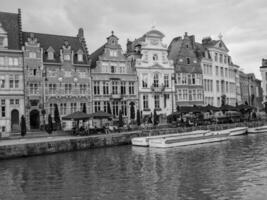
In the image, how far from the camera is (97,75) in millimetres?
44188

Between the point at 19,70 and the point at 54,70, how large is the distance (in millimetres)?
4139

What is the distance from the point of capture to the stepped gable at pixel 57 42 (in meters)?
41.5

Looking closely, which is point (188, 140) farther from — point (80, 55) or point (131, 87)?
point (80, 55)

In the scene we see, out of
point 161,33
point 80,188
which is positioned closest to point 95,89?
point 161,33

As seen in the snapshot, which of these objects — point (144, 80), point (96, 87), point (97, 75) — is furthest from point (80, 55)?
point (144, 80)

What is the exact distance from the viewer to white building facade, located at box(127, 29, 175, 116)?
47906mm

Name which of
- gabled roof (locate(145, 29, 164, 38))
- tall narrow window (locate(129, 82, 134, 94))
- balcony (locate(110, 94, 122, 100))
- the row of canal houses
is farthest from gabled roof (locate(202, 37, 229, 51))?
balcony (locate(110, 94, 122, 100))

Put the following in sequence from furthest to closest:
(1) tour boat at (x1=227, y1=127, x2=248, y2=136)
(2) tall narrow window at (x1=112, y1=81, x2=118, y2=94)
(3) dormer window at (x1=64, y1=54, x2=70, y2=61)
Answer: (2) tall narrow window at (x1=112, y1=81, x2=118, y2=94) → (3) dormer window at (x1=64, y1=54, x2=70, y2=61) → (1) tour boat at (x1=227, y1=127, x2=248, y2=136)

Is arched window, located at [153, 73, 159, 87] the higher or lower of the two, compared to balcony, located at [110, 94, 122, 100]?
higher

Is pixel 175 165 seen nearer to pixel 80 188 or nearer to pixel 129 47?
pixel 80 188

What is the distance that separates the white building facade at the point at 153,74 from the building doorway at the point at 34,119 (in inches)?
552

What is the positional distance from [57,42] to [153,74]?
14061 mm

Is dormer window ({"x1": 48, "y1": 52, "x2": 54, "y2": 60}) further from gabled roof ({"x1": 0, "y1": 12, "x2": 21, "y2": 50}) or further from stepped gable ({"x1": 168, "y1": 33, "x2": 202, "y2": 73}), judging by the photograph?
stepped gable ({"x1": 168, "y1": 33, "x2": 202, "y2": 73})

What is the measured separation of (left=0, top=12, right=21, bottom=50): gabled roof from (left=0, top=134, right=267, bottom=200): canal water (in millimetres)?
17897
